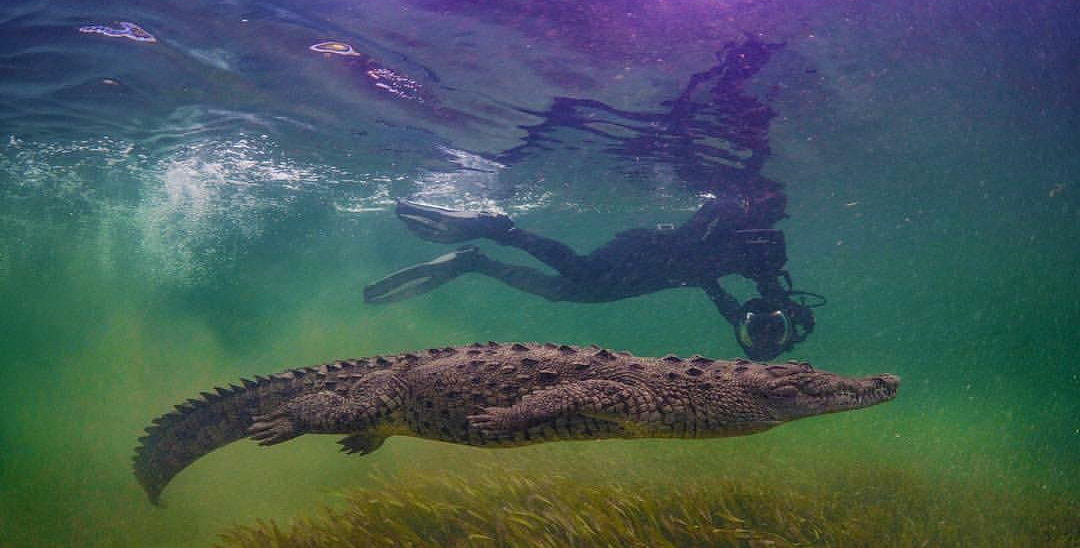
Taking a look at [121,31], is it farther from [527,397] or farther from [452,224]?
[527,397]

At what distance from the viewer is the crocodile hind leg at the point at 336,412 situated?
4.42 m

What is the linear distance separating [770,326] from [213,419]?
7099 mm

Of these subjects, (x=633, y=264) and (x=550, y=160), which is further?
(x=550, y=160)

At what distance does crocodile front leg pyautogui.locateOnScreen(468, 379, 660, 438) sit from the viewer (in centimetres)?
378

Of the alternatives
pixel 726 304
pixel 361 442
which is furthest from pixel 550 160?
pixel 361 442

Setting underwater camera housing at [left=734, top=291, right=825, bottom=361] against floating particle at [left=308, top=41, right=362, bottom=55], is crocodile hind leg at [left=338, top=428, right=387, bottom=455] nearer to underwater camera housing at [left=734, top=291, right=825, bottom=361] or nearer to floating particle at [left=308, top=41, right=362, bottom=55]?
underwater camera housing at [left=734, top=291, right=825, bottom=361]

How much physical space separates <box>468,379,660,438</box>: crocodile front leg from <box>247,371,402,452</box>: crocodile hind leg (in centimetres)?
92

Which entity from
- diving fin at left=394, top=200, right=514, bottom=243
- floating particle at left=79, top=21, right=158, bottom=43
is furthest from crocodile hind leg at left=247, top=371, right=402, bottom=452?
floating particle at left=79, top=21, right=158, bottom=43

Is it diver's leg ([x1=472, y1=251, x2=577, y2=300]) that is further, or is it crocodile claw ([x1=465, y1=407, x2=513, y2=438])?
diver's leg ([x1=472, y1=251, x2=577, y2=300])

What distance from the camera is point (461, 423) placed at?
13.9ft

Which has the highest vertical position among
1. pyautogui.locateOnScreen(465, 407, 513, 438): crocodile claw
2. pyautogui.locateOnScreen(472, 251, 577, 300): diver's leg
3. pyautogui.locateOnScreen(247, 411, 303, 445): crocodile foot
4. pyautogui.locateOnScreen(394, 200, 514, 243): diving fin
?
pyautogui.locateOnScreen(465, 407, 513, 438): crocodile claw

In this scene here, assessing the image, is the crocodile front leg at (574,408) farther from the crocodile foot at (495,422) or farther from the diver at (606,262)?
the diver at (606,262)

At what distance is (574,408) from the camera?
12.4 feet

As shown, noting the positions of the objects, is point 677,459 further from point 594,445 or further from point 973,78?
point 973,78
